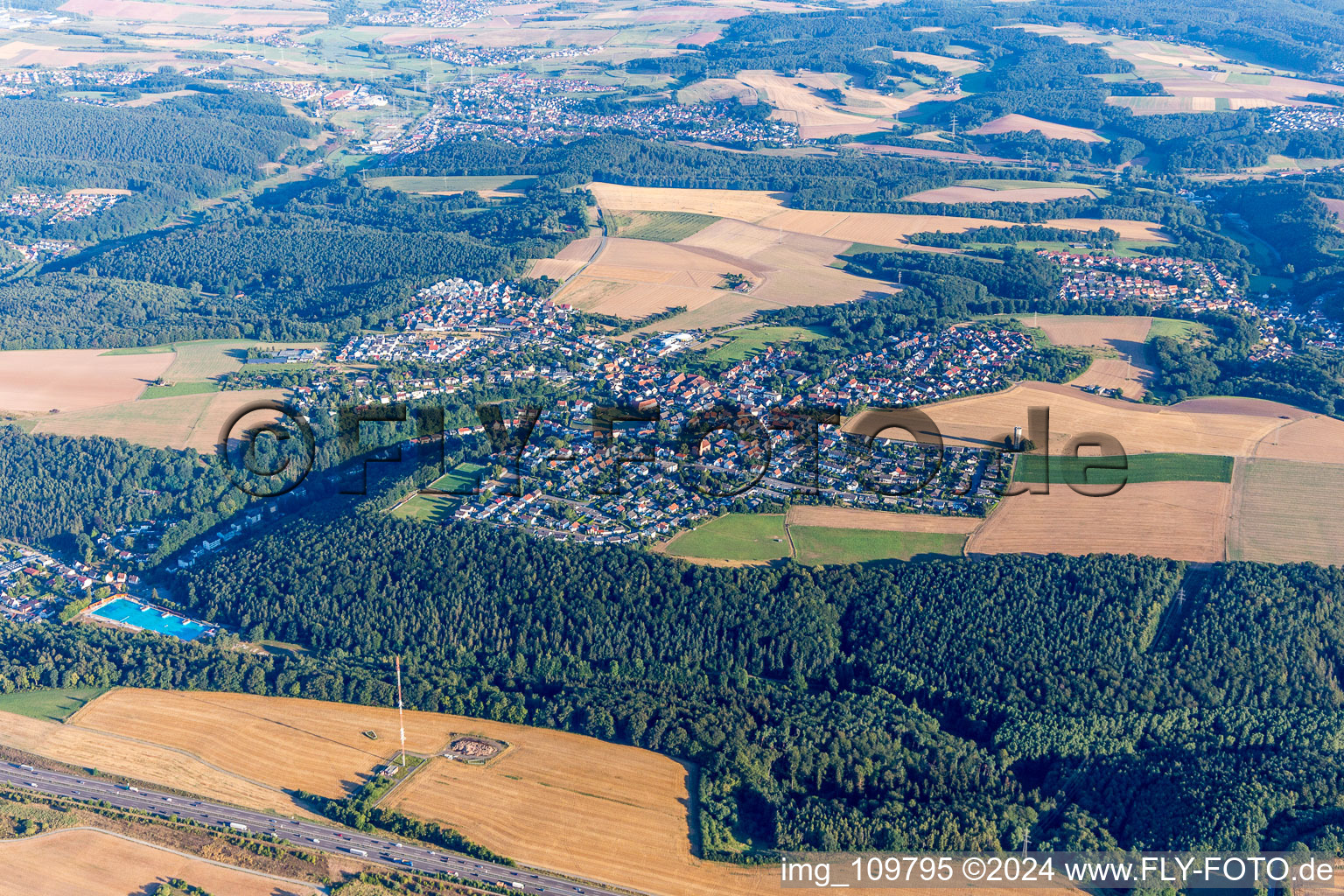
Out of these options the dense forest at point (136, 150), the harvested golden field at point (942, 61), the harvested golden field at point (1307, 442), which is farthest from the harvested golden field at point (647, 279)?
the harvested golden field at point (942, 61)

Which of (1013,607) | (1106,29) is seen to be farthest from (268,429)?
(1106,29)

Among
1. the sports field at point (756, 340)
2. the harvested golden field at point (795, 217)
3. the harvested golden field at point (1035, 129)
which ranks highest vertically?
the harvested golden field at point (1035, 129)

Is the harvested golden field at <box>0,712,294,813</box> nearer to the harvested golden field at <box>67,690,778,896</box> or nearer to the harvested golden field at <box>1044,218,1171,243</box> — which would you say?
the harvested golden field at <box>67,690,778,896</box>

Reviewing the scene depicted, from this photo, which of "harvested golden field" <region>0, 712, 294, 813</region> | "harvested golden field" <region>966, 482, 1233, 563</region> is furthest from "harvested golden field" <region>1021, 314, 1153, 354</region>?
"harvested golden field" <region>0, 712, 294, 813</region>

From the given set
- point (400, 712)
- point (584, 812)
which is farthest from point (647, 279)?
point (584, 812)

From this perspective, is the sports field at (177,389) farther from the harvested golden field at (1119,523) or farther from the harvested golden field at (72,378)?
the harvested golden field at (1119,523)

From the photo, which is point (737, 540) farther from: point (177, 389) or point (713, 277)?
point (713, 277)

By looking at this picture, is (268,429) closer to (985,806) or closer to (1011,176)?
(985,806)
